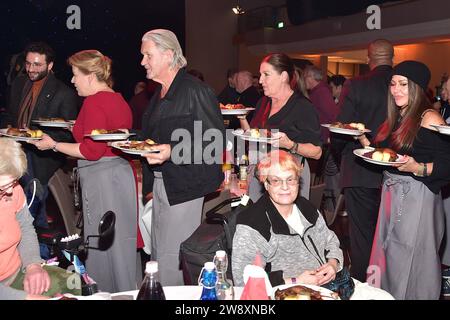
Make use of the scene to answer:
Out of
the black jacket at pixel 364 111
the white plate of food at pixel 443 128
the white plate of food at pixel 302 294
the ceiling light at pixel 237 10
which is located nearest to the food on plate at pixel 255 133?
the black jacket at pixel 364 111

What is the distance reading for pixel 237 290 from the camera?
1813mm

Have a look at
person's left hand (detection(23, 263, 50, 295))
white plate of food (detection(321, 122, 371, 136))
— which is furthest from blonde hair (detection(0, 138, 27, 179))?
white plate of food (detection(321, 122, 371, 136))

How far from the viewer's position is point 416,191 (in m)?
3.01

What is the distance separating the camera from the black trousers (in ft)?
12.5

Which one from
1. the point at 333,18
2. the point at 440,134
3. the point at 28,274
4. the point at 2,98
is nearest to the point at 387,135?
the point at 440,134

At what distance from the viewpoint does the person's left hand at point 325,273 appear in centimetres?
203

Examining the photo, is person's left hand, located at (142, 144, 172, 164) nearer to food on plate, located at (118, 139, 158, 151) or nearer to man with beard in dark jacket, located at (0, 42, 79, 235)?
food on plate, located at (118, 139, 158, 151)

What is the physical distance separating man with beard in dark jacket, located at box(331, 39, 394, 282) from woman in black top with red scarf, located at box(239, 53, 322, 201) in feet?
1.72

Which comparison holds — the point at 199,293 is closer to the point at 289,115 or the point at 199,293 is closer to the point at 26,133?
the point at 289,115

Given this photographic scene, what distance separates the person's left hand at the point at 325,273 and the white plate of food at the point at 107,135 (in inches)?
60.4

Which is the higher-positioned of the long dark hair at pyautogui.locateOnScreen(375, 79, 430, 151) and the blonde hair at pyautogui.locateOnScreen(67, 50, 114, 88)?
the blonde hair at pyautogui.locateOnScreen(67, 50, 114, 88)
